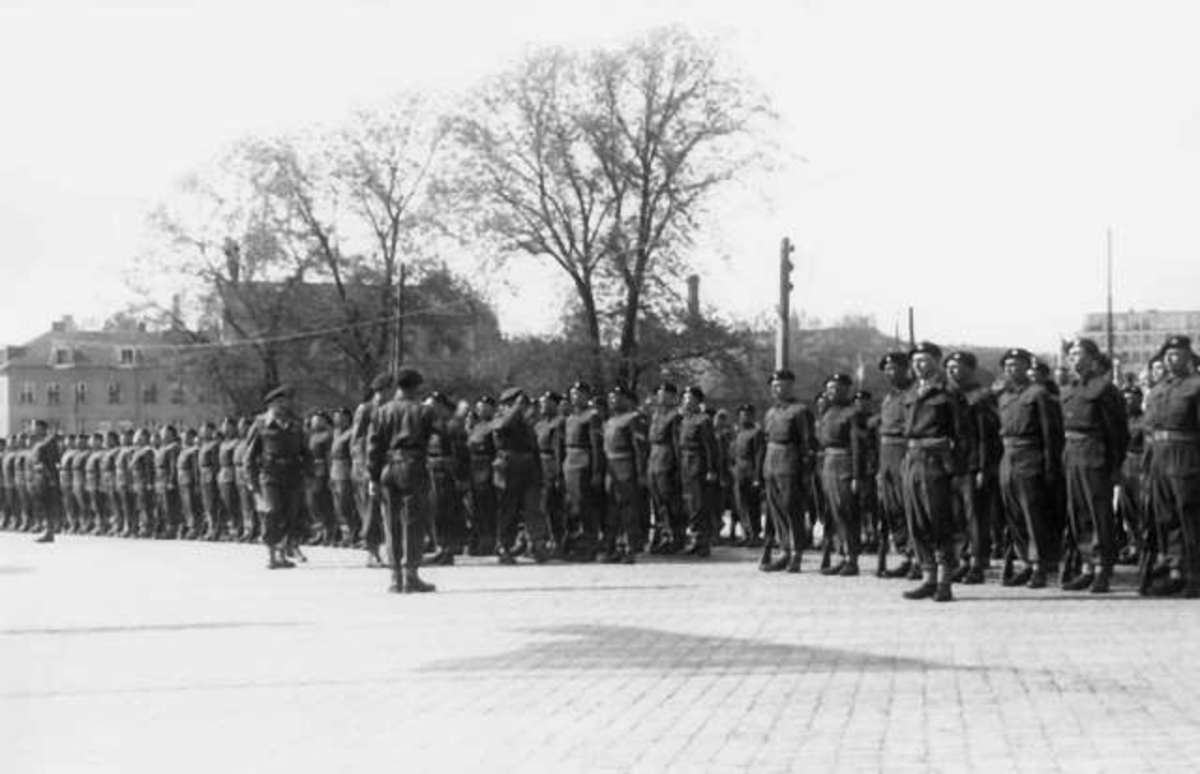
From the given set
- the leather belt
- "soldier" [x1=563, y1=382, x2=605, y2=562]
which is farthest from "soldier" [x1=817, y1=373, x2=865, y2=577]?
"soldier" [x1=563, y1=382, x2=605, y2=562]

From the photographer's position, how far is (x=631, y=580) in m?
16.9

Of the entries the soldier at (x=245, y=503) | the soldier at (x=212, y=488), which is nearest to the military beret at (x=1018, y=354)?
the soldier at (x=245, y=503)

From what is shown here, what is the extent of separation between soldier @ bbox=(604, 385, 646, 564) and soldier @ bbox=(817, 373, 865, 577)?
10.3 feet

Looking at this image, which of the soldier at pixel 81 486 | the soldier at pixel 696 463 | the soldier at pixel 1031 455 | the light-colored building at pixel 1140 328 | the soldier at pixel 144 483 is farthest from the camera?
the light-colored building at pixel 1140 328

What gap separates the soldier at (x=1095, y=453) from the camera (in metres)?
14.5

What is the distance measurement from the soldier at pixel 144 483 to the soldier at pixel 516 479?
Answer: 1161 centimetres

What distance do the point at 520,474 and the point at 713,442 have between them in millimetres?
2863

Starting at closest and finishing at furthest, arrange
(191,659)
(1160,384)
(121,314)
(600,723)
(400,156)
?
(600,723) < (191,659) < (1160,384) < (400,156) < (121,314)

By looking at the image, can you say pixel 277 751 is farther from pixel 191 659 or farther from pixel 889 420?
pixel 889 420

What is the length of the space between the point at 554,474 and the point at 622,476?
4.70ft

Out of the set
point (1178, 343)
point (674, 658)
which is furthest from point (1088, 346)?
point (674, 658)

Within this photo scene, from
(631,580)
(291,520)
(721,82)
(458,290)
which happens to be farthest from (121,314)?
(631,580)

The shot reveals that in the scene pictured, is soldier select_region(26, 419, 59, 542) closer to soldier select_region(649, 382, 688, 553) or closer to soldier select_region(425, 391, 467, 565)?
soldier select_region(425, 391, 467, 565)

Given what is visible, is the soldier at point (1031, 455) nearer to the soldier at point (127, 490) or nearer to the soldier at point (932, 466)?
the soldier at point (932, 466)
